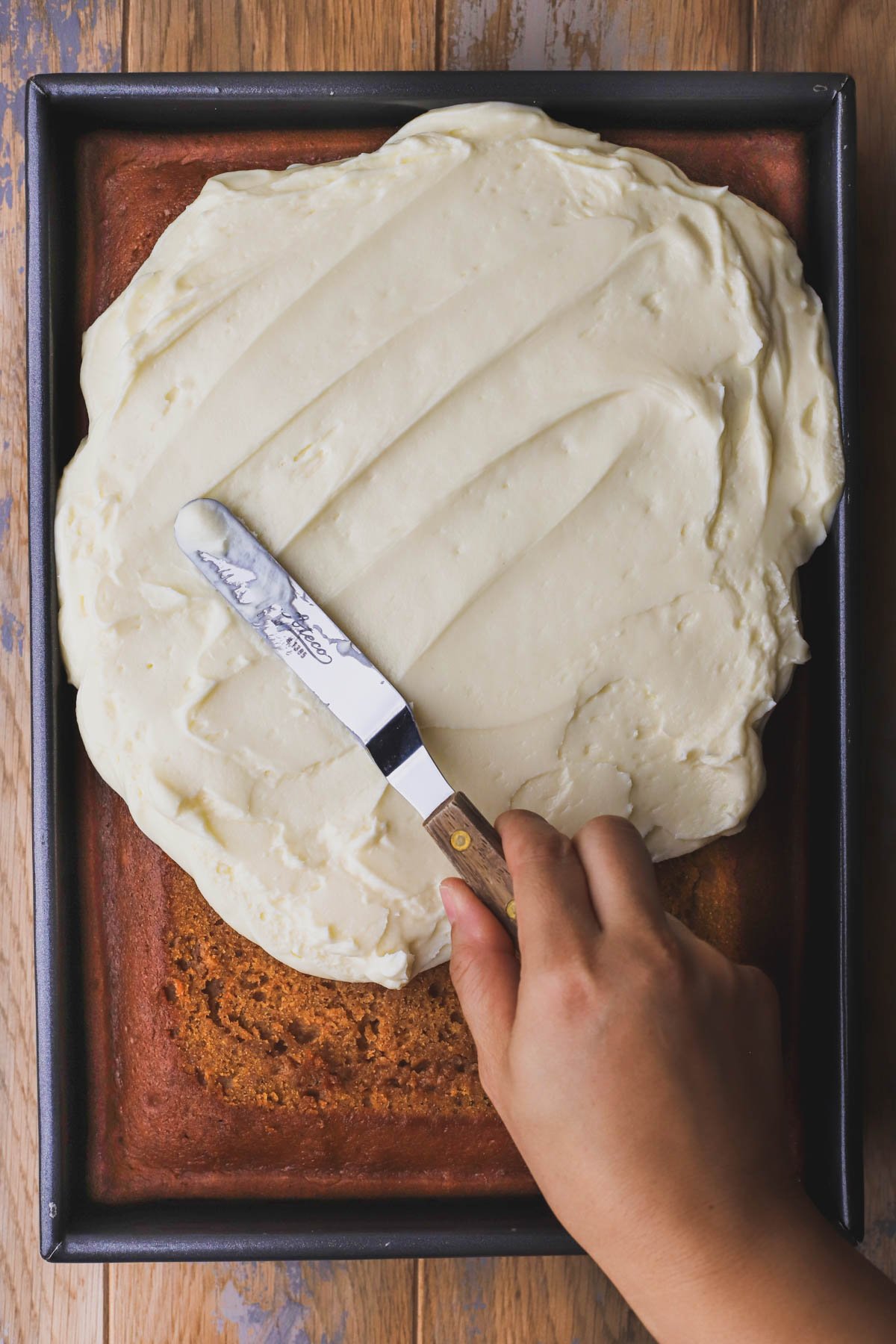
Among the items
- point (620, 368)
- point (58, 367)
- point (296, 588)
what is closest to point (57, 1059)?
point (296, 588)

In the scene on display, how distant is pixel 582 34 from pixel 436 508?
81cm

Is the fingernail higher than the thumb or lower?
higher

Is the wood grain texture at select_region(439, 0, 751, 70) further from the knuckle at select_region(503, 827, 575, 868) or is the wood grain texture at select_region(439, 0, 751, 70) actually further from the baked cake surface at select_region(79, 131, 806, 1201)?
the knuckle at select_region(503, 827, 575, 868)

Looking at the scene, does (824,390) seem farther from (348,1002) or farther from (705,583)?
(348,1002)

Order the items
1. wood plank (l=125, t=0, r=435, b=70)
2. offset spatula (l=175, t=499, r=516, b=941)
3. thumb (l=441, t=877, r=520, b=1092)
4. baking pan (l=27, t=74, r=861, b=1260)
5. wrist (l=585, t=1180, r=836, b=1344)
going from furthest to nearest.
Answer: wood plank (l=125, t=0, r=435, b=70)
baking pan (l=27, t=74, r=861, b=1260)
offset spatula (l=175, t=499, r=516, b=941)
thumb (l=441, t=877, r=520, b=1092)
wrist (l=585, t=1180, r=836, b=1344)

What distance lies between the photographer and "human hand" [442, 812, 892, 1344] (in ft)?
3.21

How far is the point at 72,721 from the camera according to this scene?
1.36 meters

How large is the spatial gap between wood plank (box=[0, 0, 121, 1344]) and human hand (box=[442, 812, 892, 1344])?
0.83 meters

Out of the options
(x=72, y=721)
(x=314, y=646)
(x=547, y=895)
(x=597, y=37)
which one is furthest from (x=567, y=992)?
(x=597, y=37)

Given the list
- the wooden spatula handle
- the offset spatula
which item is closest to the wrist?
the wooden spatula handle

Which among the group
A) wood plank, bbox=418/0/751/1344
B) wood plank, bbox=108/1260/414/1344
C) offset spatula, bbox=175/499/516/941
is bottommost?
wood plank, bbox=108/1260/414/1344

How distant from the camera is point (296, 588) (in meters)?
1.21

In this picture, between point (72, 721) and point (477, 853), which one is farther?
point (72, 721)

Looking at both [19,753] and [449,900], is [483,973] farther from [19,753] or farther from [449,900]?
[19,753]
